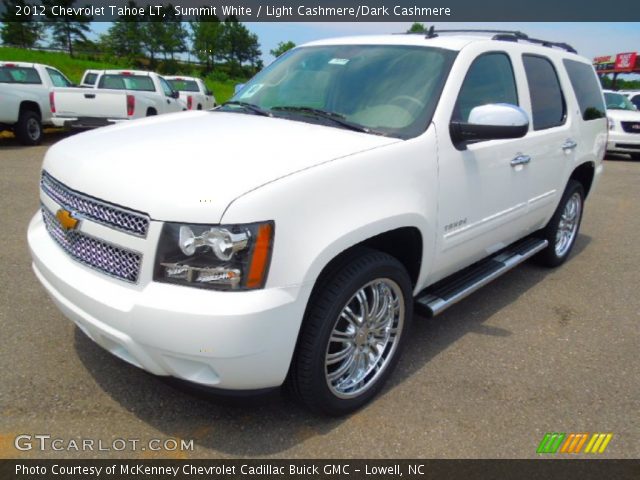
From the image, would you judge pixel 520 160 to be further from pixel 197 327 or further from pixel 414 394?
pixel 197 327

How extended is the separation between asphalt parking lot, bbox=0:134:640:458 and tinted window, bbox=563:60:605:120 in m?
1.79

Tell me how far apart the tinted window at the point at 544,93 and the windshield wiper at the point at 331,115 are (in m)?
1.69

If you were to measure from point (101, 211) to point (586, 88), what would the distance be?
4.49 meters

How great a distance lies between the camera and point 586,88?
189 inches

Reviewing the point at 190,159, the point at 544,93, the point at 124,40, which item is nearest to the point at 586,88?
the point at 544,93

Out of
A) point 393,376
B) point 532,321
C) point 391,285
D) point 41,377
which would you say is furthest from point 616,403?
point 41,377

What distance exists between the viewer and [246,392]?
87.0 inches

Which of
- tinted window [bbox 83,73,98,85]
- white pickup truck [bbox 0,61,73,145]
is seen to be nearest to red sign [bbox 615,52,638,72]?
tinted window [bbox 83,73,98,85]

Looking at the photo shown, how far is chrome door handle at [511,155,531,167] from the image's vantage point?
3.48 metres

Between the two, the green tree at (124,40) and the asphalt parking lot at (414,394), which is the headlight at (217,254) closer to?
the asphalt parking lot at (414,394)

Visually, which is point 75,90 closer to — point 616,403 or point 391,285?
point 391,285

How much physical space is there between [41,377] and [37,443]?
54cm

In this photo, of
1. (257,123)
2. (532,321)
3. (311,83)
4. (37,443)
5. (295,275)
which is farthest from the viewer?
(532,321)

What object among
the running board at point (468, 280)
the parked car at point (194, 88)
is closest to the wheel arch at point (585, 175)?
the running board at point (468, 280)
